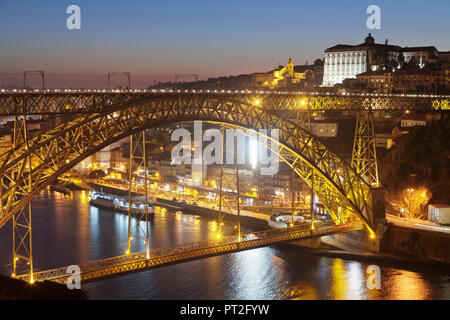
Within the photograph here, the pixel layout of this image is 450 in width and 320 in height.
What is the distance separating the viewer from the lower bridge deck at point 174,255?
1359 cm

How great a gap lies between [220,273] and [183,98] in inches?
211

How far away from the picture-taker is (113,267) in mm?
13984

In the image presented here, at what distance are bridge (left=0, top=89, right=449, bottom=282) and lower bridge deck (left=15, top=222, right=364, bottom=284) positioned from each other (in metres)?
0.13

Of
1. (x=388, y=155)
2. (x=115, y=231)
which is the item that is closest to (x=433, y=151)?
(x=388, y=155)

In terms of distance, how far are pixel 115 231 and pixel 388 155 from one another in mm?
12716

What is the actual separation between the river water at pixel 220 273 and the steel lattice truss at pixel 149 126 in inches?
90.3

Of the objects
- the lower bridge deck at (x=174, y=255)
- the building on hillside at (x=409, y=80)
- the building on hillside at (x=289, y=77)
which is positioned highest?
the building on hillside at (x=289, y=77)

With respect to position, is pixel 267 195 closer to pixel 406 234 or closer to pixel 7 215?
pixel 406 234

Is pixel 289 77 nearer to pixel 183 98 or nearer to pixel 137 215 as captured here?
pixel 137 215

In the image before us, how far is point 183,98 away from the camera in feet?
53.1
